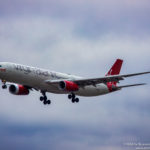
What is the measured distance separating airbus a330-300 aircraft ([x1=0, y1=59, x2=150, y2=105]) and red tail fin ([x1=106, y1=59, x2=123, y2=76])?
11.5 ft

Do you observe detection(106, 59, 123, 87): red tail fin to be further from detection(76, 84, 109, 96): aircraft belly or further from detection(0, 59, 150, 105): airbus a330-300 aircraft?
detection(76, 84, 109, 96): aircraft belly

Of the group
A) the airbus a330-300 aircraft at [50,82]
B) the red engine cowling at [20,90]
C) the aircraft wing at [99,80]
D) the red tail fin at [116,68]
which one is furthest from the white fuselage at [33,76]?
the red tail fin at [116,68]

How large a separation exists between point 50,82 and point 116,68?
17.2 meters

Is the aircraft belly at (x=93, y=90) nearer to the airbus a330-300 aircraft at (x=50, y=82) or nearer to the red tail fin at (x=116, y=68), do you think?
the airbus a330-300 aircraft at (x=50, y=82)

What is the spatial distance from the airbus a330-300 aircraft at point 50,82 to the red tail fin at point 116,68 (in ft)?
11.5

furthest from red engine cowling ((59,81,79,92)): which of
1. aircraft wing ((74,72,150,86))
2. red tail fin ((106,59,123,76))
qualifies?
red tail fin ((106,59,123,76))

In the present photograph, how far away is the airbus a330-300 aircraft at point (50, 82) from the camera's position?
76.2 m

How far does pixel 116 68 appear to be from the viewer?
91.9 meters

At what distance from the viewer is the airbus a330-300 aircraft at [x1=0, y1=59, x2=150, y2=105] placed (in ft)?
250

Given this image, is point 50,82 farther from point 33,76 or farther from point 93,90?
point 93,90

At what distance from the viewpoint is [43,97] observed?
8550 cm

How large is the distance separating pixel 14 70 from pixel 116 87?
18.9 metres

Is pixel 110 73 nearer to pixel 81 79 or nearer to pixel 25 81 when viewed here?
pixel 81 79

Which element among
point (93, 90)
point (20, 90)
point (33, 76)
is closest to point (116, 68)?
point (93, 90)
